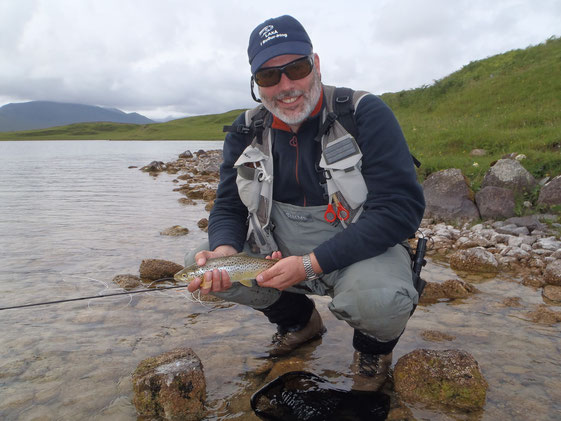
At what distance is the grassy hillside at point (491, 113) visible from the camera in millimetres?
12298

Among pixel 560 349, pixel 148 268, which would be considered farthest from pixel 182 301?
pixel 560 349

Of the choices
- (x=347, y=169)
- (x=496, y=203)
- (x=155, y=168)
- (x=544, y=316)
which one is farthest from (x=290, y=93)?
(x=155, y=168)

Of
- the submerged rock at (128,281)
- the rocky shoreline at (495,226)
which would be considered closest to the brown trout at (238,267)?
the submerged rock at (128,281)

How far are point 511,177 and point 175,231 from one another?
8.11 metres

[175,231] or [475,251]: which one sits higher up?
[475,251]

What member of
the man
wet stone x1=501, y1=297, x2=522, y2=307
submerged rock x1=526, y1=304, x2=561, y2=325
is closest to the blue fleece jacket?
the man

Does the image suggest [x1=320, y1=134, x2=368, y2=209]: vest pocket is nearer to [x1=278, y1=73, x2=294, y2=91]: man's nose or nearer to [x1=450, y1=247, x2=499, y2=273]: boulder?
[x1=278, y1=73, x2=294, y2=91]: man's nose

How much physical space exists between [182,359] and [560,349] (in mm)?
3716

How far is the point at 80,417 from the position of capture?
11.3 ft

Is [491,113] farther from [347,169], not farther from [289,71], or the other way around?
[347,169]

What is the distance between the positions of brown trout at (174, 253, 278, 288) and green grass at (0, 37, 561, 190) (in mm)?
8922

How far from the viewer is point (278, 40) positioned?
13.3 feet

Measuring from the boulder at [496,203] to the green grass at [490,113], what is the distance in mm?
1268

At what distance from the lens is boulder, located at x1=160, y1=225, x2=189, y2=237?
10664 millimetres
